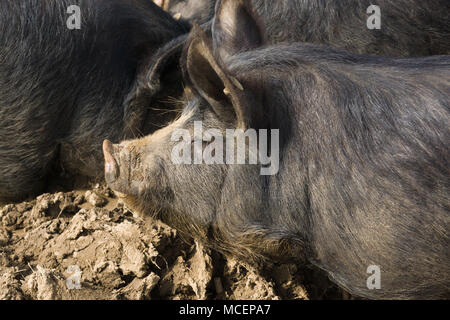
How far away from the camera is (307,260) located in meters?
3.33

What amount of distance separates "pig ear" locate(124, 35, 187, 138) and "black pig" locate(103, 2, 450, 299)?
886 millimetres

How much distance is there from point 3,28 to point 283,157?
6.48 feet

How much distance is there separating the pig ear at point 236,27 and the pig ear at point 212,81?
35 cm

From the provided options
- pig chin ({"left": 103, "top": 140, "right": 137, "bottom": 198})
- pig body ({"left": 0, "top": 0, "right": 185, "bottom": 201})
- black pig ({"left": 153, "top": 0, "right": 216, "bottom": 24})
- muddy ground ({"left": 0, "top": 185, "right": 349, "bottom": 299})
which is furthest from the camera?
black pig ({"left": 153, "top": 0, "right": 216, "bottom": 24})

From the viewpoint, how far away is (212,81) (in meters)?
3.01

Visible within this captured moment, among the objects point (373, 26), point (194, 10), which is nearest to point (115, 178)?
point (373, 26)

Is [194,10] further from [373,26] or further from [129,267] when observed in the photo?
[129,267]

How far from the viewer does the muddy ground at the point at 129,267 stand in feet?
12.0

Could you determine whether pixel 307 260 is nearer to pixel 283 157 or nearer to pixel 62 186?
pixel 283 157

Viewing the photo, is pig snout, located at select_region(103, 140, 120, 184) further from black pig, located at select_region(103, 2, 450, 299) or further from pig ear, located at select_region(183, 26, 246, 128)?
pig ear, located at select_region(183, 26, 246, 128)

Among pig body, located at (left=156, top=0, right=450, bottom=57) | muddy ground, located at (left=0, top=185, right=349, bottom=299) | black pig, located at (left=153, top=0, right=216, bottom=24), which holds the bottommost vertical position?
muddy ground, located at (left=0, top=185, right=349, bottom=299)

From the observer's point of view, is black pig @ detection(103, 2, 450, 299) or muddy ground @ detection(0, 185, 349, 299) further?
muddy ground @ detection(0, 185, 349, 299)

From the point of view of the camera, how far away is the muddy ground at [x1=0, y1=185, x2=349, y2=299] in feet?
12.0

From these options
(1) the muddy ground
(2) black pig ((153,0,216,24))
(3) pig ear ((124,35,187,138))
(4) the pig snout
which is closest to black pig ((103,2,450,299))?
(4) the pig snout
